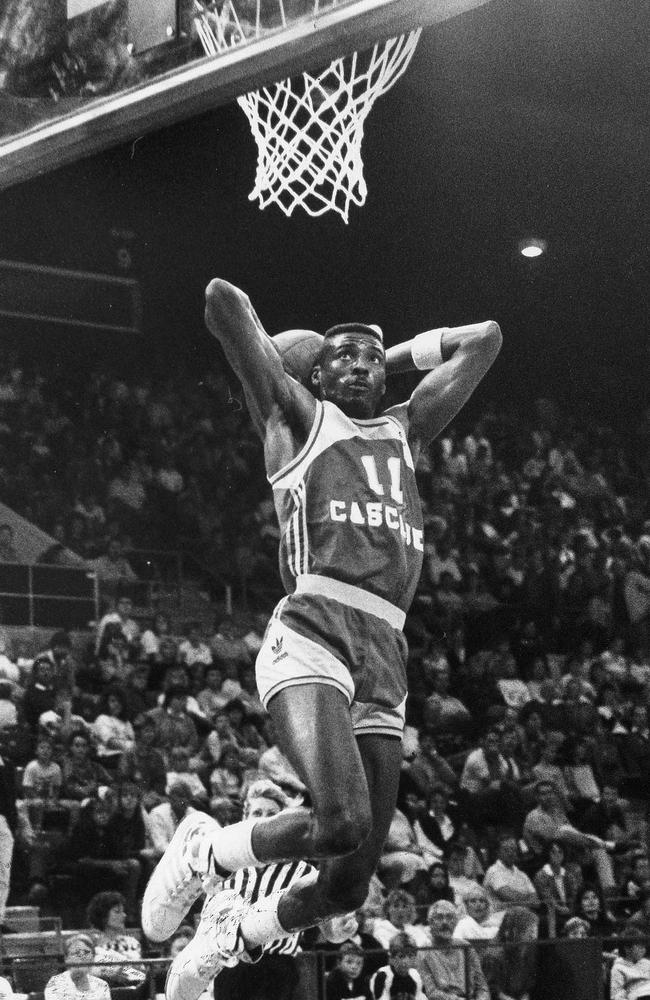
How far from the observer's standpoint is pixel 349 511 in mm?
5727

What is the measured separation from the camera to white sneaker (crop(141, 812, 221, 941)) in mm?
6105

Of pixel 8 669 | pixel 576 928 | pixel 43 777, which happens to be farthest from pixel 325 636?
pixel 8 669

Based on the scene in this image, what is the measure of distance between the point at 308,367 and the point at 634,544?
1348 centimetres

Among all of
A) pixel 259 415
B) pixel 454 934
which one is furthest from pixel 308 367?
pixel 454 934

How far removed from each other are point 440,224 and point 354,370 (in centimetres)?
1429

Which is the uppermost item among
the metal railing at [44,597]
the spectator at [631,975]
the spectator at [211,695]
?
the metal railing at [44,597]

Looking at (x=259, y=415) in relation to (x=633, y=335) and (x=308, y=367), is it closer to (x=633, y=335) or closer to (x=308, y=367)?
(x=308, y=367)

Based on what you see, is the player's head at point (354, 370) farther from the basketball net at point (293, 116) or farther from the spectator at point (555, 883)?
the spectator at point (555, 883)

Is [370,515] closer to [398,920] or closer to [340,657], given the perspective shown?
[340,657]

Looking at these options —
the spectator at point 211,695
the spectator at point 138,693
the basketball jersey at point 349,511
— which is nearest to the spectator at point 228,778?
the spectator at point 138,693

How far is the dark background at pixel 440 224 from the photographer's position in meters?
17.2

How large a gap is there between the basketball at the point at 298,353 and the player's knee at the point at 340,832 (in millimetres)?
1778

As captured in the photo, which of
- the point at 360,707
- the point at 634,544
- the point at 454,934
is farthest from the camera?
the point at 634,544

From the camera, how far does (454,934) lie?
10672mm
